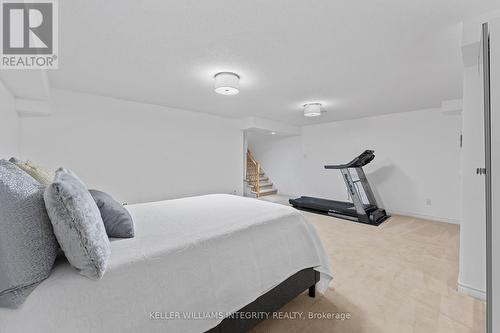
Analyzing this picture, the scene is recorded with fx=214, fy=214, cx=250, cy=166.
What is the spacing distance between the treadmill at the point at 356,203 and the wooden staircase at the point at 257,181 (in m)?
2.16

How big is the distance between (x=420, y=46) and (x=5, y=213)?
3001 mm

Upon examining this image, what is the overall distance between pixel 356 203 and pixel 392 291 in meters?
2.36

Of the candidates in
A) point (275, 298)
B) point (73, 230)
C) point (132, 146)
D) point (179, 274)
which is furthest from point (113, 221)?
point (132, 146)

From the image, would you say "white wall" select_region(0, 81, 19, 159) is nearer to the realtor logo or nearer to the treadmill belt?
the realtor logo

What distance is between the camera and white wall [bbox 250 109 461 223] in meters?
4.04

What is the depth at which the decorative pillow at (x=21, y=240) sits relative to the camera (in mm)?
786

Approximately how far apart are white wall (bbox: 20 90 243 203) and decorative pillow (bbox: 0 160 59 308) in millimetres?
2804

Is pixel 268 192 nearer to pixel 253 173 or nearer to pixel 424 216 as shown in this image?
pixel 253 173

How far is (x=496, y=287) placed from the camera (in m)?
0.88

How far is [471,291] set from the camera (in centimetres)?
185

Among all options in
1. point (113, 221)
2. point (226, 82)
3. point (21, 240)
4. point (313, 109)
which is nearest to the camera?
point (21, 240)

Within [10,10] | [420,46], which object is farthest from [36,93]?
[420,46]

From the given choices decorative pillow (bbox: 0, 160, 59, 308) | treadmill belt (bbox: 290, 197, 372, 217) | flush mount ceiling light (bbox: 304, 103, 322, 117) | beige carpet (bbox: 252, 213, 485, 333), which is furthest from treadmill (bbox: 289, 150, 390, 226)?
decorative pillow (bbox: 0, 160, 59, 308)

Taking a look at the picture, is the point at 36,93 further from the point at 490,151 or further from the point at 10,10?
the point at 490,151
